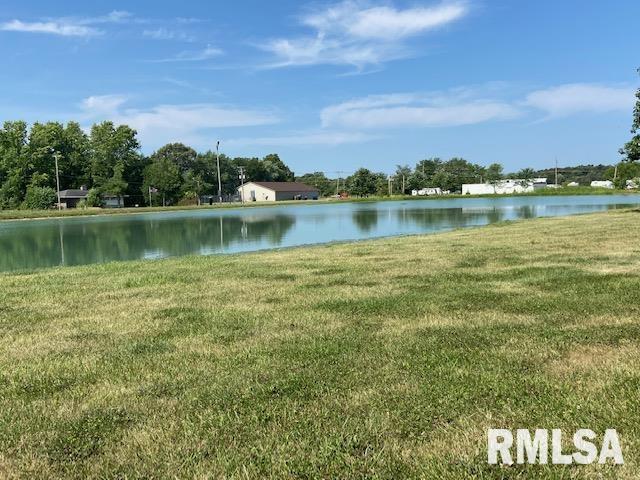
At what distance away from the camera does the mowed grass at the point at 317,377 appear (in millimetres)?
3352

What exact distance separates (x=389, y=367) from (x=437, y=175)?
475 feet

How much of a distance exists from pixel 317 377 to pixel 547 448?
1.93 meters

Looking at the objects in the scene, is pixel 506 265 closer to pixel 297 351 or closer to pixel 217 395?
pixel 297 351

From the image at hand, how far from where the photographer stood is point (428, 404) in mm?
3984

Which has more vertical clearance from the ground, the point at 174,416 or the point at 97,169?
the point at 97,169

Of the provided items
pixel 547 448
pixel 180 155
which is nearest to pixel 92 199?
pixel 180 155

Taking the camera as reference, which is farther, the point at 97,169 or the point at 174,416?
the point at 97,169

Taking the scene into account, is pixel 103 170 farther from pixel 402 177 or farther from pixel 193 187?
pixel 402 177

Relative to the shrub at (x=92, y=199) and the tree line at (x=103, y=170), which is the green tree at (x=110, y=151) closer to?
the tree line at (x=103, y=170)

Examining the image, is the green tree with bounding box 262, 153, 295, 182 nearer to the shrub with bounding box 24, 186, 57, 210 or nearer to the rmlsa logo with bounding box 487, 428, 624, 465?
the shrub with bounding box 24, 186, 57, 210

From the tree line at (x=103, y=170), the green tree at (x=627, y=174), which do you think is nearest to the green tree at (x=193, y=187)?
the tree line at (x=103, y=170)

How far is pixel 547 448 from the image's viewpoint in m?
3.31

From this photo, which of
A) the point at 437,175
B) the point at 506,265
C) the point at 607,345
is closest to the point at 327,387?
the point at 607,345

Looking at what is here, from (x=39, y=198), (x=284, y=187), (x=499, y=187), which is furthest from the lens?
(x=499, y=187)
